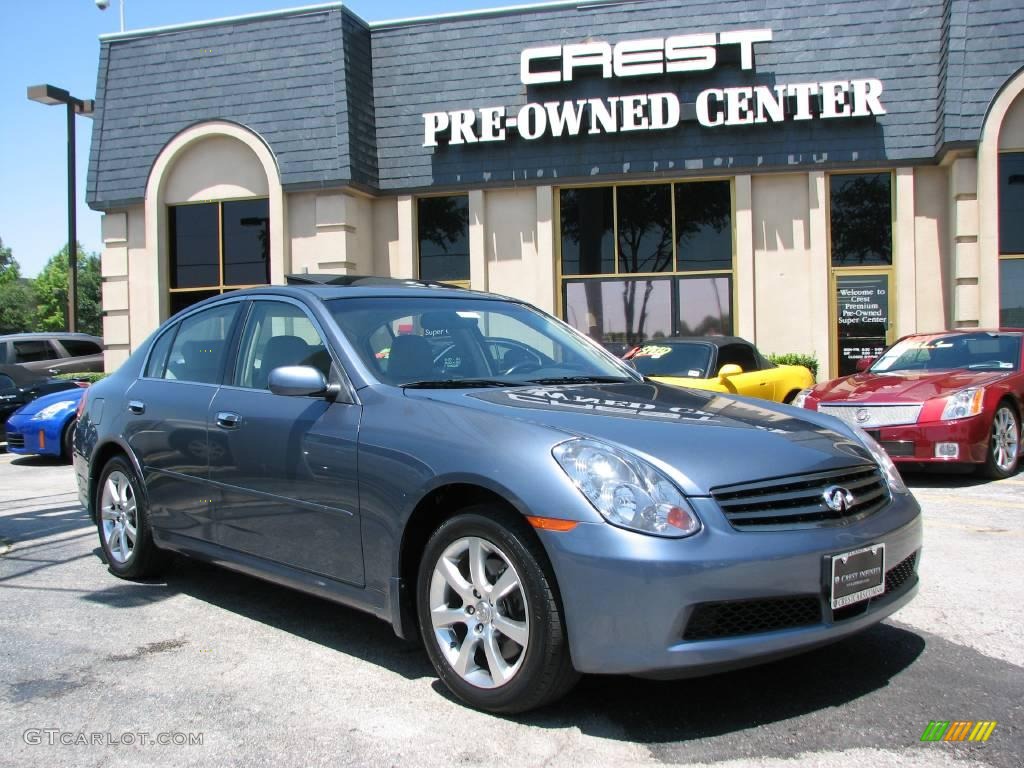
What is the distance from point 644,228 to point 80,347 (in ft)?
37.9

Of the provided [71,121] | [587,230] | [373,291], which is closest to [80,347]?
[71,121]

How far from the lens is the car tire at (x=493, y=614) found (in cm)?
315

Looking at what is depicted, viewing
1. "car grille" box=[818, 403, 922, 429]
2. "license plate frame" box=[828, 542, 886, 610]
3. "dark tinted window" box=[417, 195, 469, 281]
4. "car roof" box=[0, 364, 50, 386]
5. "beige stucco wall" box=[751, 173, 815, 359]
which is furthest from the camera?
"dark tinted window" box=[417, 195, 469, 281]

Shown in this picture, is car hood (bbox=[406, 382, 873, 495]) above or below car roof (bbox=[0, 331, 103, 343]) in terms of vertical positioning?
below

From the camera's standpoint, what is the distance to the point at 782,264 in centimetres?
Answer: 1716

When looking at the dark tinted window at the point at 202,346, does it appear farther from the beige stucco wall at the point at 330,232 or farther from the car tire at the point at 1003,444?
→ the beige stucco wall at the point at 330,232

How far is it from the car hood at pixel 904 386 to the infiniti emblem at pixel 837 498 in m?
5.38

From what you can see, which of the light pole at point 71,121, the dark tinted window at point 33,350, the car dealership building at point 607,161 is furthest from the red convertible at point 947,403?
the light pole at point 71,121

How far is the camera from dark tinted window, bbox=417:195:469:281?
18438mm

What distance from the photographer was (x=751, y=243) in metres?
17.1

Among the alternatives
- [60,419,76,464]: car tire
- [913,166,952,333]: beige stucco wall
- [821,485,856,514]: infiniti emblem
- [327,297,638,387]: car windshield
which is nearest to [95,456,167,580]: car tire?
[327,297,638,387]: car windshield

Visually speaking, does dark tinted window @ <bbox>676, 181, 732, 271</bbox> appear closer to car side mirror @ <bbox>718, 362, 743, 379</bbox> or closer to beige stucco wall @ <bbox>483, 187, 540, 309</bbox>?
beige stucco wall @ <bbox>483, 187, 540, 309</bbox>

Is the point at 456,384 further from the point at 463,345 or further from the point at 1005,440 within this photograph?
the point at 1005,440

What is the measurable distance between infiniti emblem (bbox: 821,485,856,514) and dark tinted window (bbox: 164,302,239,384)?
2.99 m
